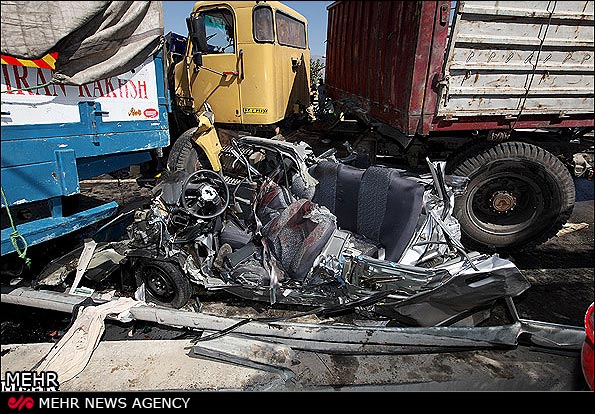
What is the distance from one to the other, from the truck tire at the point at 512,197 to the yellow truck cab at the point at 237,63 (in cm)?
312

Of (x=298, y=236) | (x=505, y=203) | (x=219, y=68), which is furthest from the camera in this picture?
(x=219, y=68)

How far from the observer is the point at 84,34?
248cm

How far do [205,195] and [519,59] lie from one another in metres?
3.55

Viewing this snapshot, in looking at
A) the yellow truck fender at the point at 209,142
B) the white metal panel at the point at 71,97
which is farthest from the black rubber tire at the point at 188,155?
the white metal panel at the point at 71,97

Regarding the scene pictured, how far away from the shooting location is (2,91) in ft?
7.47

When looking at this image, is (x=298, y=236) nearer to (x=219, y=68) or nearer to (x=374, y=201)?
(x=374, y=201)

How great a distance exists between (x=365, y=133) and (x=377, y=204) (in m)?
2.67

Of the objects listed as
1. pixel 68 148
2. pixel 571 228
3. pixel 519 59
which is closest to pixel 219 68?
pixel 68 148

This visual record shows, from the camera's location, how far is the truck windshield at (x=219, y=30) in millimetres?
5191

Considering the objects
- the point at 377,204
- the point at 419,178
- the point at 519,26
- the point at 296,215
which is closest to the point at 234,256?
the point at 296,215

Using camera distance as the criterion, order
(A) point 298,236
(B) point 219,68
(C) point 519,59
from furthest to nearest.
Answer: (B) point 219,68 → (C) point 519,59 → (A) point 298,236

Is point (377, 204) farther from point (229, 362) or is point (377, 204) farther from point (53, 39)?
point (53, 39)

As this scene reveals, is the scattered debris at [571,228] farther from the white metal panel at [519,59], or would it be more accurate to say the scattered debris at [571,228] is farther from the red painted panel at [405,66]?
the white metal panel at [519,59]

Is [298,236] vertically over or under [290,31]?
under
